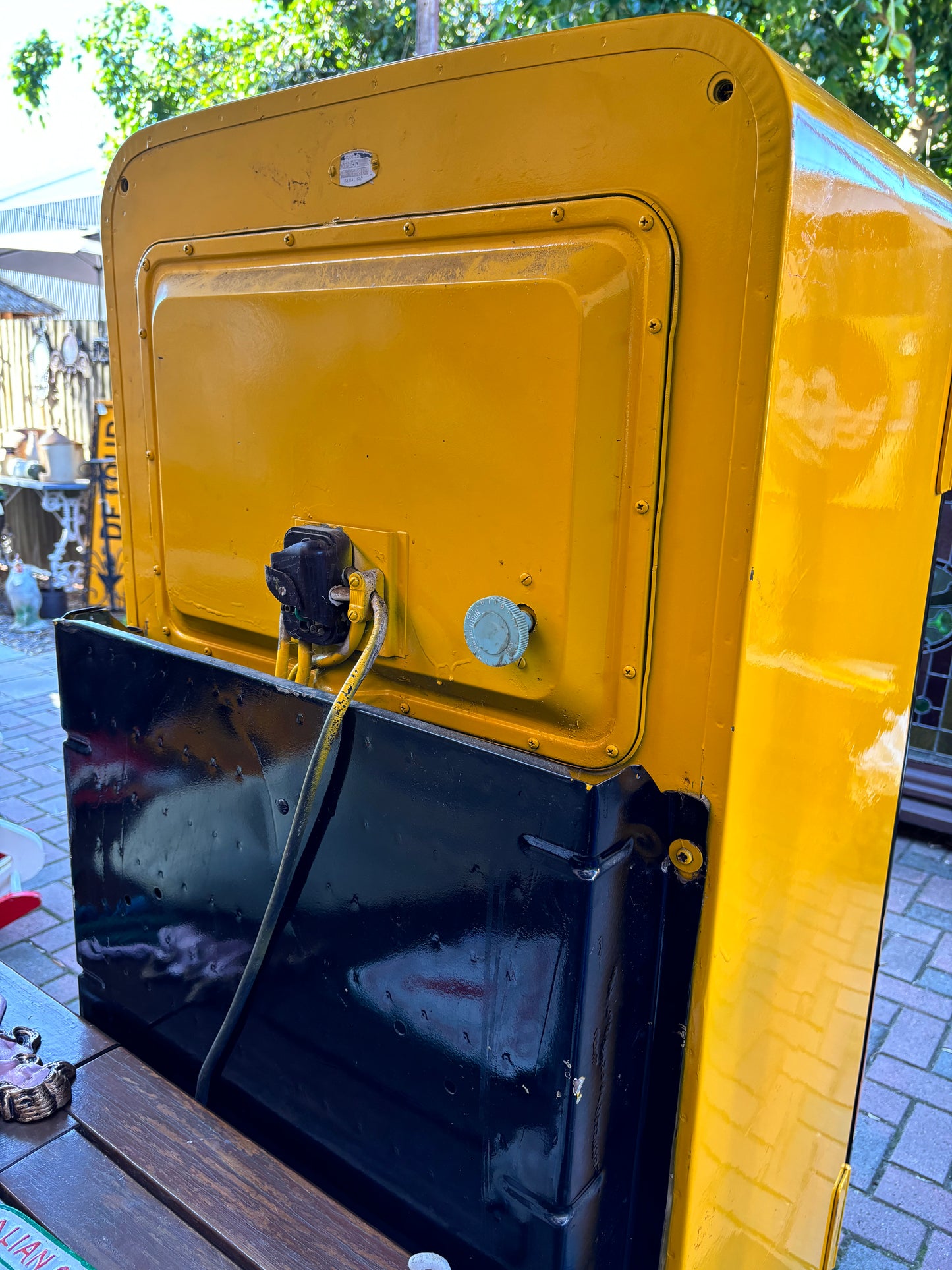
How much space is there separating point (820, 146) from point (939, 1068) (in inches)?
113

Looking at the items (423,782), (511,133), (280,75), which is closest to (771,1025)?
(423,782)

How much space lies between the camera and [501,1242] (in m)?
1.28

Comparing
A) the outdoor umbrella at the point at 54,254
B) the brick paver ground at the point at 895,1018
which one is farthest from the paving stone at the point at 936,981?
the outdoor umbrella at the point at 54,254

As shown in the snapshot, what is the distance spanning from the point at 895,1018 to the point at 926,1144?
576mm

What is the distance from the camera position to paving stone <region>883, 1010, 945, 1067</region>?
298cm

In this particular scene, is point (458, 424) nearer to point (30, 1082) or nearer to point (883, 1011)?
point (30, 1082)

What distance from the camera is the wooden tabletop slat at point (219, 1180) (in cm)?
134

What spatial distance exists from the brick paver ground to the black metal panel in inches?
57.8

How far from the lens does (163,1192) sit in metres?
1.41

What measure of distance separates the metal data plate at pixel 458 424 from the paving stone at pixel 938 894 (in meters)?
3.37

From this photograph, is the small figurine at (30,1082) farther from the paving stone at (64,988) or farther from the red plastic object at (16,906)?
the red plastic object at (16,906)

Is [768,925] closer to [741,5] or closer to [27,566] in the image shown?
[741,5]

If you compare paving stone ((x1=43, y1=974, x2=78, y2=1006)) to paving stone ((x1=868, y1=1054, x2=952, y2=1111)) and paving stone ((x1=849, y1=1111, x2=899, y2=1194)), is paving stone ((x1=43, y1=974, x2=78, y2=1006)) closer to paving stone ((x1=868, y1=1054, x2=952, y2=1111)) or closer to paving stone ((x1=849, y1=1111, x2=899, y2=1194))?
paving stone ((x1=849, y1=1111, x2=899, y2=1194))

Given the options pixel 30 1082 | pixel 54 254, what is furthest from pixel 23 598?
pixel 30 1082
